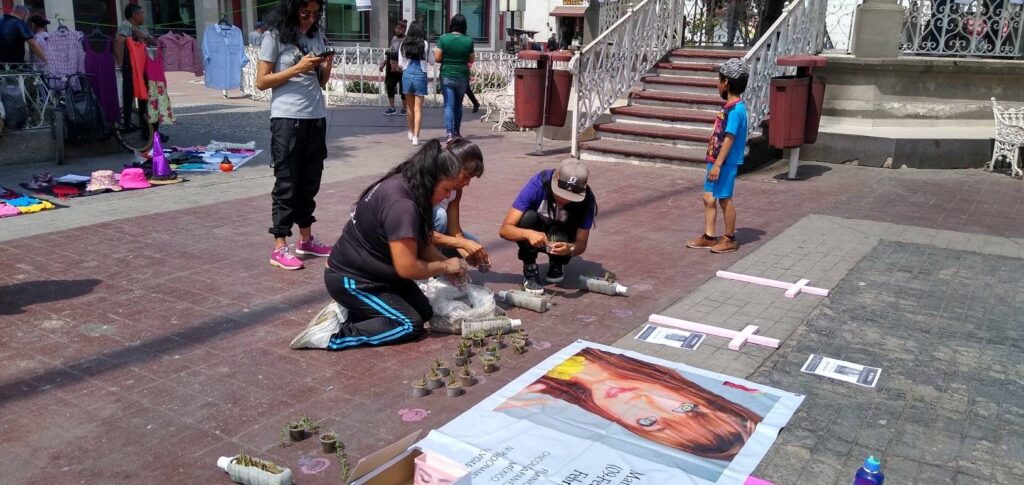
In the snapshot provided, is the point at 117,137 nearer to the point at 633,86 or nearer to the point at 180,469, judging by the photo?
the point at 633,86

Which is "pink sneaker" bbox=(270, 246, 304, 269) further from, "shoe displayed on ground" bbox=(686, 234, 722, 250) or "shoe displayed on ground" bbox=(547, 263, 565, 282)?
"shoe displayed on ground" bbox=(686, 234, 722, 250)

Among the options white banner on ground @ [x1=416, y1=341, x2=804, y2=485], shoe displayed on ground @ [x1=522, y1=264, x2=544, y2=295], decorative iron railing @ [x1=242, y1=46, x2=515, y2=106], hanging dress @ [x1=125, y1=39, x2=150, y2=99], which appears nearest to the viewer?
white banner on ground @ [x1=416, y1=341, x2=804, y2=485]

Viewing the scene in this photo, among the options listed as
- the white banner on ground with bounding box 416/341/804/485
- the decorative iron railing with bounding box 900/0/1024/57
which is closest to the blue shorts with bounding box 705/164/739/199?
the white banner on ground with bounding box 416/341/804/485

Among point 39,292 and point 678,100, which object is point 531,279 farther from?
point 678,100

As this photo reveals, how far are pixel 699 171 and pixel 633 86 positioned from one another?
2.68m

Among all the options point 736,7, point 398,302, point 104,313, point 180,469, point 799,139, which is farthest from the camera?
point 736,7

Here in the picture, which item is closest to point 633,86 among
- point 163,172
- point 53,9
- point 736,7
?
point 736,7

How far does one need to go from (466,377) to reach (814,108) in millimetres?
7075

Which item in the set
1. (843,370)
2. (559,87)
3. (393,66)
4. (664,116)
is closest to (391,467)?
(843,370)

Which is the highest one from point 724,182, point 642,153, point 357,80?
point 357,80

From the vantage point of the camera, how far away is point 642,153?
10492mm

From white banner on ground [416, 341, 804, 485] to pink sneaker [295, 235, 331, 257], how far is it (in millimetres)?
2533

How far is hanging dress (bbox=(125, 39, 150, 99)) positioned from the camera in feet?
31.7

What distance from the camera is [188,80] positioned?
75.0 feet
